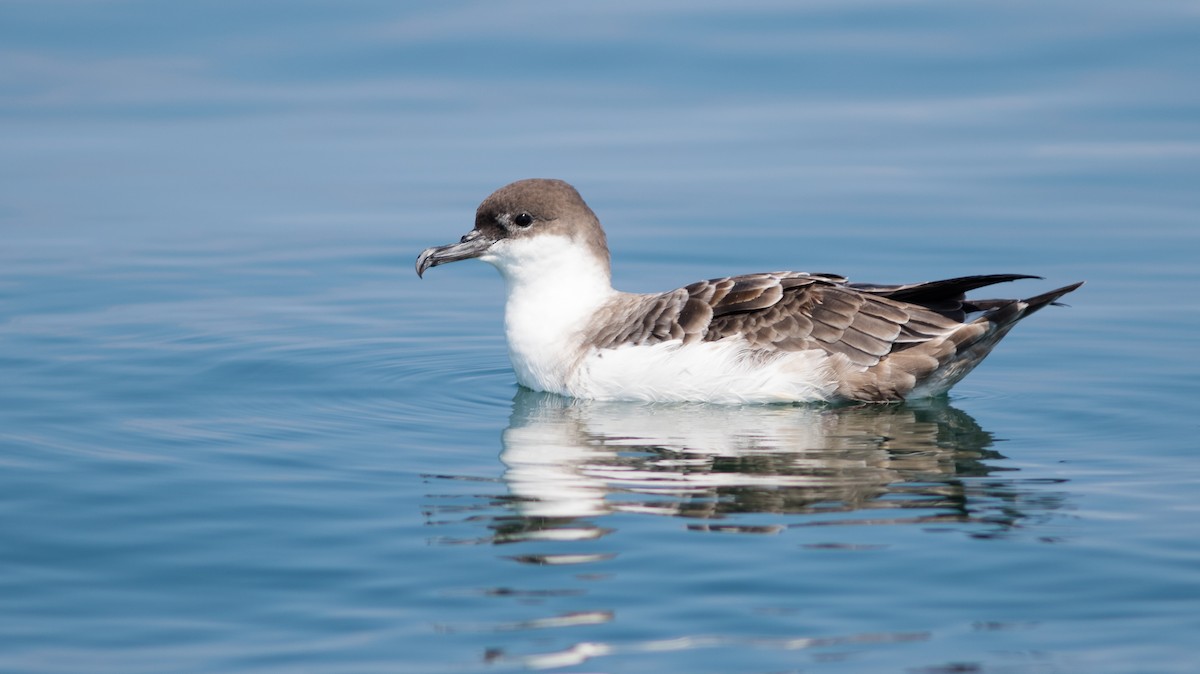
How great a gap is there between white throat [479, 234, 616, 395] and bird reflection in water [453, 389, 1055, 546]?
31cm

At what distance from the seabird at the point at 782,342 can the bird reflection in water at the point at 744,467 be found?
0.46ft

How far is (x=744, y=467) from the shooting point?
9.55 metres

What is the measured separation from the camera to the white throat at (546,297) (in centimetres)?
1170

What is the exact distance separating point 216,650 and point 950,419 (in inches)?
216

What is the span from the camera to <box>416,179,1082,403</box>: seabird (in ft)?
36.6

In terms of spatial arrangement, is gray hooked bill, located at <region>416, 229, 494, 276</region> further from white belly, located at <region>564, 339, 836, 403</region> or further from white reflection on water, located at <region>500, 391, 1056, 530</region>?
white belly, located at <region>564, 339, 836, 403</region>

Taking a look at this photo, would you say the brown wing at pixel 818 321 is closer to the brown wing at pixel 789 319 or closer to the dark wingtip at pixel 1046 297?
the brown wing at pixel 789 319

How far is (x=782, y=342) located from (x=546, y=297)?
68.4 inches

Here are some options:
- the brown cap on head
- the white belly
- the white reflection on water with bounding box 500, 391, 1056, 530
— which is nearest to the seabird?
the white belly

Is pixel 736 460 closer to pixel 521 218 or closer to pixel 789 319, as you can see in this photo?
pixel 789 319

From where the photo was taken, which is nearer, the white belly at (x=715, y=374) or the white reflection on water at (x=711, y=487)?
the white reflection on water at (x=711, y=487)

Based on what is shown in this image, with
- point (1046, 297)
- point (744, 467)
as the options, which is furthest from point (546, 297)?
point (1046, 297)

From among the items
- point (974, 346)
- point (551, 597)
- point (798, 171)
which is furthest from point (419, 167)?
point (551, 597)

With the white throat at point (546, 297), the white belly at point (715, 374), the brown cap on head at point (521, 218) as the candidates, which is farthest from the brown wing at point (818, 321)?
the brown cap on head at point (521, 218)
